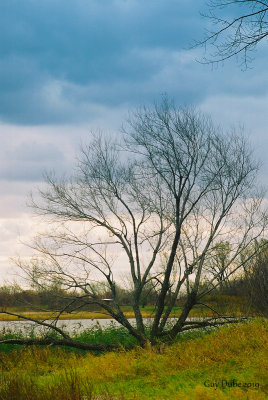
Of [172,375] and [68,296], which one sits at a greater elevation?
[68,296]

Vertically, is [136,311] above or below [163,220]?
below

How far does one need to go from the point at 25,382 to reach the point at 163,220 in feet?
29.6

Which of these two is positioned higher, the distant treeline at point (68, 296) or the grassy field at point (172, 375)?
the distant treeline at point (68, 296)

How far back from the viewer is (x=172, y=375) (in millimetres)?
9445

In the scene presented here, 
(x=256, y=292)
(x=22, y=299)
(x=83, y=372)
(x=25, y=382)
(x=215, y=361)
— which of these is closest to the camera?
(x=25, y=382)

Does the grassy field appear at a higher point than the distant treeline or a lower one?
lower

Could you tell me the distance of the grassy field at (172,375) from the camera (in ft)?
23.4

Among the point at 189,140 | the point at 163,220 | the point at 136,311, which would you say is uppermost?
the point at 189,140

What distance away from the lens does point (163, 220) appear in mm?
15688

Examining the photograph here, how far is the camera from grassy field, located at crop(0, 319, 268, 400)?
7.14 m

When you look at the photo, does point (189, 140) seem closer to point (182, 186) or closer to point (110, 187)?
point (182, 186)

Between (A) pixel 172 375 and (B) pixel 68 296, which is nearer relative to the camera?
(A) pixel 172 375

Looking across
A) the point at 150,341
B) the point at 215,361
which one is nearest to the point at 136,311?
the point at 150,341

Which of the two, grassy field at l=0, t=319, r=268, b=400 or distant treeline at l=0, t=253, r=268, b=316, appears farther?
distant treeline at l=0, t=253, r=268, b=316
